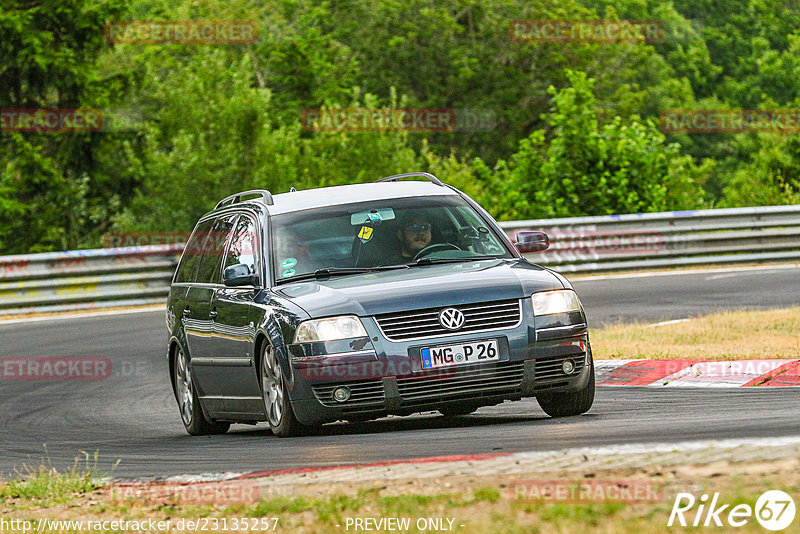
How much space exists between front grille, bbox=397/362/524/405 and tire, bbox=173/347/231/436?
259 cm

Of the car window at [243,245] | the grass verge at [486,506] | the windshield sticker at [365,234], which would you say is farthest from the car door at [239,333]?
the grass verge at [486,506]

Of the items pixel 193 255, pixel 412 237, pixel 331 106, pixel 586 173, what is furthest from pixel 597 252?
pixel 331 106

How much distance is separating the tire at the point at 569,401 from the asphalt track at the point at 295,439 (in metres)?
0.08

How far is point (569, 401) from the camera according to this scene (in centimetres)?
896

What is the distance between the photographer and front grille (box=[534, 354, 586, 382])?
845 centimetres

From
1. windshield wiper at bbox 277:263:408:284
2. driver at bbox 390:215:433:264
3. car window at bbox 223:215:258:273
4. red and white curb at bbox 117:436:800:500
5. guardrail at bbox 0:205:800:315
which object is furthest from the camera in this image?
guardrail at bbox 0:205:800:315

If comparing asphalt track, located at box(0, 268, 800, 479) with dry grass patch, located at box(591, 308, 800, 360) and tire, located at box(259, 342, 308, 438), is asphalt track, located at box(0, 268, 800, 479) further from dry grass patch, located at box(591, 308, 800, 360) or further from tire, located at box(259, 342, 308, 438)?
dry grass patch, located at box(591, 308, 800, 360)

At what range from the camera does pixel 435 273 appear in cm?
885

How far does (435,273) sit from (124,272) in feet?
47.6

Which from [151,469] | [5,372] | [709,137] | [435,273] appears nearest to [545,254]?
[5,372]

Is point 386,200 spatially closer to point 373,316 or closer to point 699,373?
point 373,316

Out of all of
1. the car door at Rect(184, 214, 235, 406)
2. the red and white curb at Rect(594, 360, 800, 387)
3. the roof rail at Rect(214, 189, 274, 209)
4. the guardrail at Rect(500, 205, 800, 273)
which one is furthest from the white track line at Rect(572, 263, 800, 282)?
the car door at Rect(184, 214, 235, 406)

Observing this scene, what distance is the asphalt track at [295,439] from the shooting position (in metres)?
7.26

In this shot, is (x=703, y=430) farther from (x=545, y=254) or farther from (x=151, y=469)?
(x=545, y=254)
